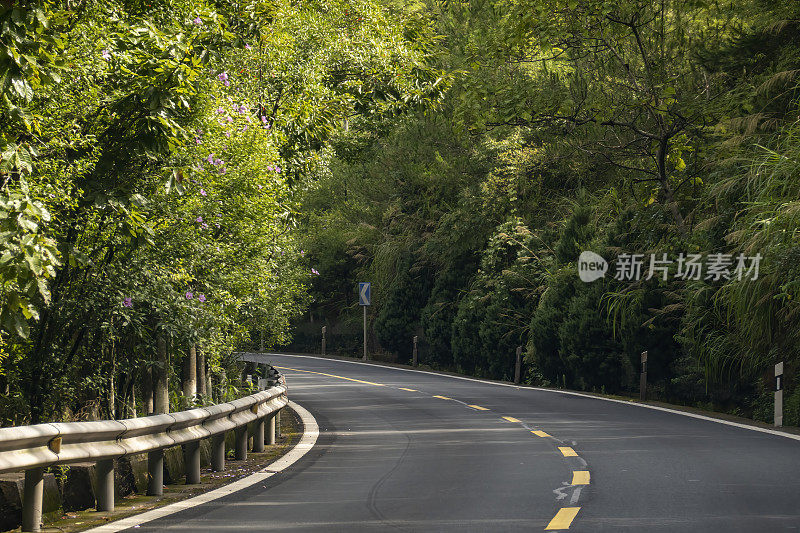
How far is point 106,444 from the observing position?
8.48m

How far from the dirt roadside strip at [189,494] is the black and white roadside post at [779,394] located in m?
7.23

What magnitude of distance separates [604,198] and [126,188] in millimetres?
18993

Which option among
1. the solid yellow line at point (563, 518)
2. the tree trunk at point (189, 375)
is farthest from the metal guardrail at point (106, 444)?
the tree trunk at point (189, 375)

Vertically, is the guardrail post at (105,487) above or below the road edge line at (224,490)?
above

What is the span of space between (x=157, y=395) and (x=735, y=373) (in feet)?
35.7

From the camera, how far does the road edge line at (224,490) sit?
8.25 m

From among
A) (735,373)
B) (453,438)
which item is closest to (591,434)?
(453,438)

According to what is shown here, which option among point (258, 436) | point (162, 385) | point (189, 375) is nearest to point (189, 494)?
point (258, 436)

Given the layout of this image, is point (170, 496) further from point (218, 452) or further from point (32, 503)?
point (32, 503)

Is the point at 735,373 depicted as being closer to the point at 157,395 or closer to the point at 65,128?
the point at 157,395

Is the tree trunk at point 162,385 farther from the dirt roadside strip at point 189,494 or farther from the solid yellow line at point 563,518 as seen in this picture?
the solid yellow line at point 563,518
